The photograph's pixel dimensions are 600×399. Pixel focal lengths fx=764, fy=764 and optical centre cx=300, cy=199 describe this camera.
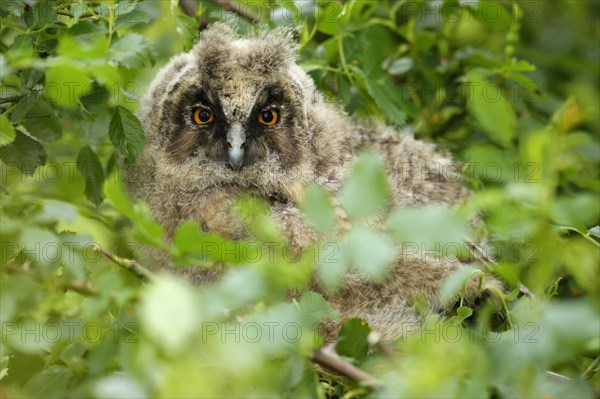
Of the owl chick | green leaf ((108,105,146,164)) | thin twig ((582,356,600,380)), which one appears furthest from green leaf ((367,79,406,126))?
thin twig ((582,356,600,380))

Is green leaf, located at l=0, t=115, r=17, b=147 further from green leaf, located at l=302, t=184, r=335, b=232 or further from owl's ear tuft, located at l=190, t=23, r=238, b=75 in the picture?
owl's ear tuft, located at l=190, t=23, r=238, b=75

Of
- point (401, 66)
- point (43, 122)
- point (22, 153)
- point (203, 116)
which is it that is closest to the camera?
point (22, 153)

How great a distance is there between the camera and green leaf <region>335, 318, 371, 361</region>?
5.58ft

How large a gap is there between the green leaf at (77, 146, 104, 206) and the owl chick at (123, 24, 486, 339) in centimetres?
28

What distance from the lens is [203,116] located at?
275 cm

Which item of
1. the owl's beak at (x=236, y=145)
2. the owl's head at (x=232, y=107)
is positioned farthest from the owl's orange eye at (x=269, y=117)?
the owl's beak at (x=236, y=145)

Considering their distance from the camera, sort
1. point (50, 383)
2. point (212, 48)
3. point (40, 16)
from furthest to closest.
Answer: point (212, 48)
point (40, 16)
point (50, 383)

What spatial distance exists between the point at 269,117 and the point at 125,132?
0.70m

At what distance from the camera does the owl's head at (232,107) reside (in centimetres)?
266

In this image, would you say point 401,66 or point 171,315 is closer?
point 171,315

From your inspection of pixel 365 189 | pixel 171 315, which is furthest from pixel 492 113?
pixel 171 315

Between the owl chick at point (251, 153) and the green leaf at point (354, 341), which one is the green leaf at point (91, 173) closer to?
the owl chick at point (251, 153)

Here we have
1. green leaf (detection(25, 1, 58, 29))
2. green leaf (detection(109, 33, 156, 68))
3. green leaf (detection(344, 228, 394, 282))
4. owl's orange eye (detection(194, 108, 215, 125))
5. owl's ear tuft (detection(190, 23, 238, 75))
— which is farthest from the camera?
owl's orange eye (detection(194, 108, 215, 125))

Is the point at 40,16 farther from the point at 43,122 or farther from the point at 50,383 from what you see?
the point at 50,383
